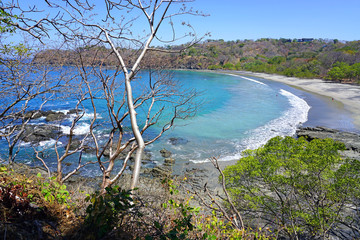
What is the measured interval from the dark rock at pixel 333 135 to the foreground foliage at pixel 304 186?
37.8 ft

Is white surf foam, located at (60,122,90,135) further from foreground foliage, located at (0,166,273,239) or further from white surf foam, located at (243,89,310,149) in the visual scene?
foreground foliage, located at (0,166,273,239)

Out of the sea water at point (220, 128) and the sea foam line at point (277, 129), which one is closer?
the sea water at point (220, 128)

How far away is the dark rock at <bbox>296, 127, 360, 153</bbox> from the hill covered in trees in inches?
469

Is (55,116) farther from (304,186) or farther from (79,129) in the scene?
(304,186)

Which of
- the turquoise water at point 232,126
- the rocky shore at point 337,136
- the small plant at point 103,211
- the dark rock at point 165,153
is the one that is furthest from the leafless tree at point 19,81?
the rocky shore at point 337,136

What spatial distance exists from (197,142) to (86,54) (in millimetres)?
15665

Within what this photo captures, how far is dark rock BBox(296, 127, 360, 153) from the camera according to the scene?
64.2 feet

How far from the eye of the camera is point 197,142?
21641mm

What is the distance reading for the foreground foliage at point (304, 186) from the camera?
8.76 meters

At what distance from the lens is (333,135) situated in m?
22.0

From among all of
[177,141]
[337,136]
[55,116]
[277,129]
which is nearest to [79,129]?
[55,116]

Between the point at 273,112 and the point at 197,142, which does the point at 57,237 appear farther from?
the point at 273,112

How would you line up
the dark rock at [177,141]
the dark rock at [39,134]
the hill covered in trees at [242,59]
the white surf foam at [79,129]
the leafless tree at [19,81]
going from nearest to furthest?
1. the leafless tree at [19,81]
2. the hill covered in trees at [242,59]
3. the dark rock at [39,134]
4. the dark rock at [177,141]
5. the white surf foam at [79,129]

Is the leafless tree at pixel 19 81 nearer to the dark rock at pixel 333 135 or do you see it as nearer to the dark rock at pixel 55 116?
the dark rock at pixel 55 116
